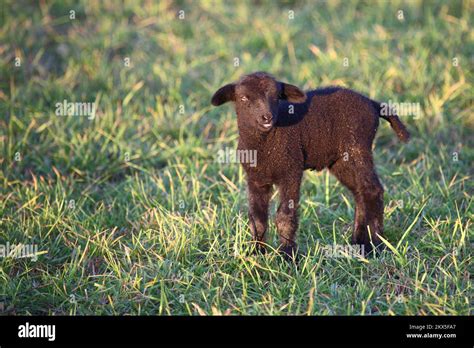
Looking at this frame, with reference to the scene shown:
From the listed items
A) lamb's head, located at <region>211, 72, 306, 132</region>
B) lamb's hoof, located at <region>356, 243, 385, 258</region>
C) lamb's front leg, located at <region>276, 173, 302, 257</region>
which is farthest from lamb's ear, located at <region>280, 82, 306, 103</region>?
lamb's hoof, located at <region>356, 243, 385, 258</region>

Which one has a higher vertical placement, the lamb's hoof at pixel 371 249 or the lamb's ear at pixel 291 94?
the lamb's ear at pixel 291 94

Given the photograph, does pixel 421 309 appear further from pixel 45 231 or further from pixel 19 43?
pixel 19 43

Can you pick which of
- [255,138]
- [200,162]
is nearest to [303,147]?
[255,138]

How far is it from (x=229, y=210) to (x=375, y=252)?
1489 mm

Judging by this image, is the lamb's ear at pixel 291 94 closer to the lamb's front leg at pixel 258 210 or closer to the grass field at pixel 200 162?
the lamb's front leg at pixel 258 210

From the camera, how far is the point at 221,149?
26.8ft

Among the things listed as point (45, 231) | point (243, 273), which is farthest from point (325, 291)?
point (45, 231)

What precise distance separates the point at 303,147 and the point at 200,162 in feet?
7.43

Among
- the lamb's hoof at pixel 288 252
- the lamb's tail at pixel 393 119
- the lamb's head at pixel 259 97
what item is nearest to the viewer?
the lamb's head at pixel 259 97

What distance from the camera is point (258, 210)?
596 cm

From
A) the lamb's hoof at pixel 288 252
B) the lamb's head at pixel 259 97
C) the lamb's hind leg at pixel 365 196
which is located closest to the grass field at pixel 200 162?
the lamb's hoof at pixel 288 252

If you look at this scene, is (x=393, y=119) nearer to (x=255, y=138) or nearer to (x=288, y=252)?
(x=255, y=138)

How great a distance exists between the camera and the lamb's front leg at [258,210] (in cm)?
595

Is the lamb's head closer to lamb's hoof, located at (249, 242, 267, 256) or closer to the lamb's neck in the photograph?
the lamb's neck
